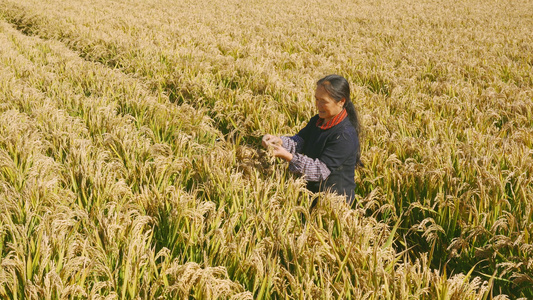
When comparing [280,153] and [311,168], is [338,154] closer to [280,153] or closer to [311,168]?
[311,168]

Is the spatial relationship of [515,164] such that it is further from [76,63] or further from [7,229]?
[76,63]

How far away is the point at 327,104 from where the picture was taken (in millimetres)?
2961

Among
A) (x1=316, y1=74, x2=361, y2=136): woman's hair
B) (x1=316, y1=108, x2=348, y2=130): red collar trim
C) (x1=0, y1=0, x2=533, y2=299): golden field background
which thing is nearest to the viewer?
(x1=0, y1=0, x2=533, y2=299): golden field background

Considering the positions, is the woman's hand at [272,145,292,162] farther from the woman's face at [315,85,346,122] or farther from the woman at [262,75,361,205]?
the woman's face at [315,85,346,122]

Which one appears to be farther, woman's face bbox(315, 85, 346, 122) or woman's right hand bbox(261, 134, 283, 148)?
woman's right hand bbox(261, 134, 283, 148)

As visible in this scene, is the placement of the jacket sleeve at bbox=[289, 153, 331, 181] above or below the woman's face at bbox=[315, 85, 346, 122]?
below

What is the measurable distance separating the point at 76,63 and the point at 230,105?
158 inches

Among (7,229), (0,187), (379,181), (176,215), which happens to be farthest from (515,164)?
(0,187)

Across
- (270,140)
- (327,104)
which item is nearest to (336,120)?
(327,104)

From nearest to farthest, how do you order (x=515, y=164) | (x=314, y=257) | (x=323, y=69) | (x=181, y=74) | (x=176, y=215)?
(x=314, y=257), (x=176, y=215), (x=515, y=164), (x=181, y=74), (x=323, y=69)

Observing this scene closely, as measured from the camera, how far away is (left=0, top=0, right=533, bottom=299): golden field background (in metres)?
2.01

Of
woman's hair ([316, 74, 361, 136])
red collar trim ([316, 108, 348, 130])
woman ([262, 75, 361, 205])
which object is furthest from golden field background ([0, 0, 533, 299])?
woman's hair ([316, 74, 361, 136])

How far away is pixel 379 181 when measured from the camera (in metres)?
3.47

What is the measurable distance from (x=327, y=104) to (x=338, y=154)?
0.40 metres
